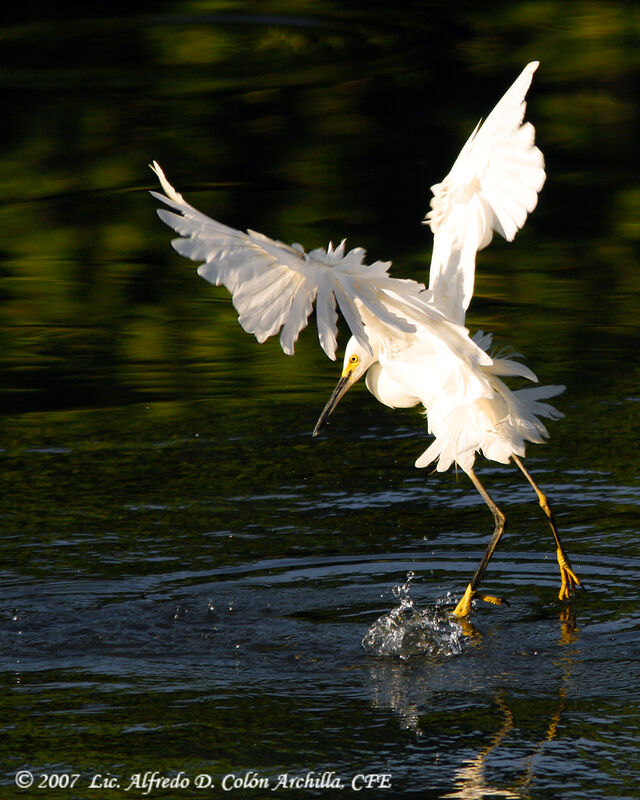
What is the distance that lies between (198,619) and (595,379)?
361cm

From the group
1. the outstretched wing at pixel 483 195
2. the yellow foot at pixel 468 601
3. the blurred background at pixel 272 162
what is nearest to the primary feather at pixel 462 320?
the outstretched wing at pixel 483 195

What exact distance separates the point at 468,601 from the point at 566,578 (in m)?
0.43

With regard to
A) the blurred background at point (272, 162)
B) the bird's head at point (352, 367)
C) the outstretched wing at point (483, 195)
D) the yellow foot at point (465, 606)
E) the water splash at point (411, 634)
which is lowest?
the water splash at point (411, 634)

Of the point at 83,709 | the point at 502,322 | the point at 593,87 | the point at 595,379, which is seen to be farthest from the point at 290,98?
the point at 83,709

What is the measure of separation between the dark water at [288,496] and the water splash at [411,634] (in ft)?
0.07

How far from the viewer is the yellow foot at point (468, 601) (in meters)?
6.30

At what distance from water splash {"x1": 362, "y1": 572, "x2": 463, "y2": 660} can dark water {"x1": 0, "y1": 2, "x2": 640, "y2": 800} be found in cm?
2

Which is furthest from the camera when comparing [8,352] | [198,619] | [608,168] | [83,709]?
[608,168]

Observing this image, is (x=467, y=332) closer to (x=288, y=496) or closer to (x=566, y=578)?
(x=566, y=578)

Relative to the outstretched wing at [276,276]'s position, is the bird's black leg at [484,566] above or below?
below

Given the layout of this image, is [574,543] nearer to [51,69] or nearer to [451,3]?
[51,69]

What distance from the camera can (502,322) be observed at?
398 inches

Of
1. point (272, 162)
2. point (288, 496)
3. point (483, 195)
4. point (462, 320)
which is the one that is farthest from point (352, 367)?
point (272, 162)

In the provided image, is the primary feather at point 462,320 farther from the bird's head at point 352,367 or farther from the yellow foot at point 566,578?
the yellow foot at point 566,578
